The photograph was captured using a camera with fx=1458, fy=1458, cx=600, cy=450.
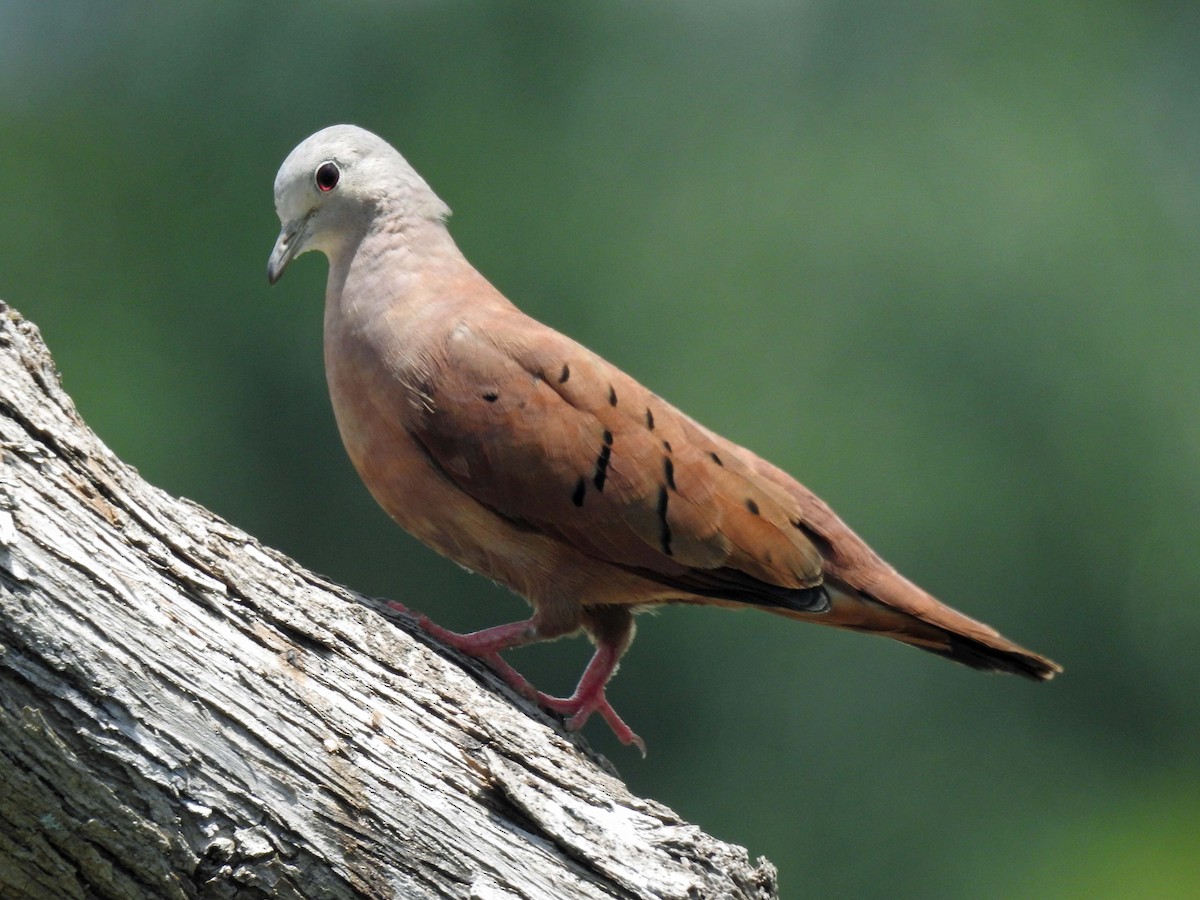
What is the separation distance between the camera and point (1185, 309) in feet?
57.9

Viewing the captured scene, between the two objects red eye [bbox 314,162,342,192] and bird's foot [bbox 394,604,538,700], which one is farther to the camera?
red eye [bbox 314,162,342,192]

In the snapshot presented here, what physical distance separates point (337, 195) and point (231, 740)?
180cm

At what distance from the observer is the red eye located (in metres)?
3.92

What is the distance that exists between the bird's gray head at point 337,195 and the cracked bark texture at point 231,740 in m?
1.20

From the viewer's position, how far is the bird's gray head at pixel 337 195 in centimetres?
392

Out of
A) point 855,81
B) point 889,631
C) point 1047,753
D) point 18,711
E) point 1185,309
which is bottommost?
point 18,711

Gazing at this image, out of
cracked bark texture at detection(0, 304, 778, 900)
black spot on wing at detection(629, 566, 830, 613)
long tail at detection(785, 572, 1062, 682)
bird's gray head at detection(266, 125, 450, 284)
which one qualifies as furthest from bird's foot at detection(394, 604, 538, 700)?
bird's gray head at detection(266, 125, 450, 284)

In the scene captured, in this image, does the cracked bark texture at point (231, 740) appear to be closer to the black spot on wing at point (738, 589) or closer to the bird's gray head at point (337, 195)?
the black spot on wing at point (738, 589)

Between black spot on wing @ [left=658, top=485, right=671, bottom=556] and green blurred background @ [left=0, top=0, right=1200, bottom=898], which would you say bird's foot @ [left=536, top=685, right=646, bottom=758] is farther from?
green blurred background @ [left=0, top=0, right=1200, bottom=898]

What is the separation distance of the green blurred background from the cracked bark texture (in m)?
10.00

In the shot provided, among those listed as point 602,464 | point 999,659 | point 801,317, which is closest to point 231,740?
point 602,464

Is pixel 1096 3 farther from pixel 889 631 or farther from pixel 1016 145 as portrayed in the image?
pixel 889 631

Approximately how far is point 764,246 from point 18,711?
15.2 meters

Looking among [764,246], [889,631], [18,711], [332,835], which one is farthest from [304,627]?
[764,246]
